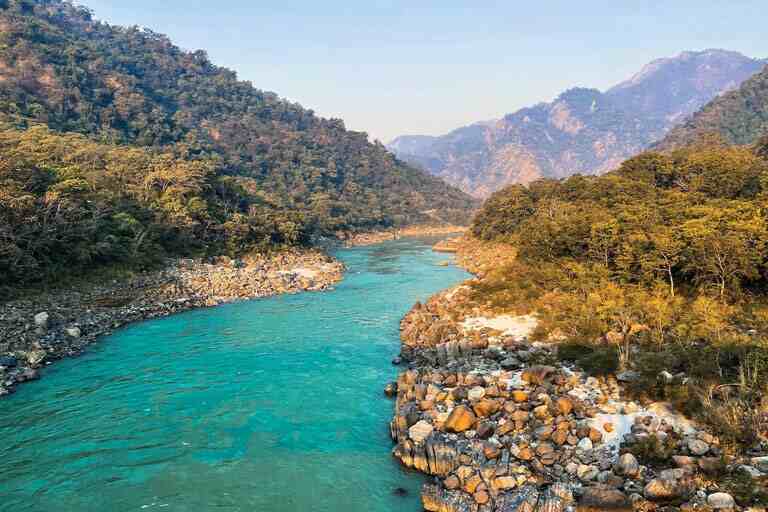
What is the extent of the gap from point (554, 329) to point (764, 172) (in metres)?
21.0

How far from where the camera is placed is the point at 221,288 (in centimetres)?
3098

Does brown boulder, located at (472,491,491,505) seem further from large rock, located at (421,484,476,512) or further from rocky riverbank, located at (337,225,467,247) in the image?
rocky riverbank, located at (337,225,467,247)

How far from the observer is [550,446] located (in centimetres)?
1001

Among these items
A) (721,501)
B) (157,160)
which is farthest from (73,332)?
(157,160)

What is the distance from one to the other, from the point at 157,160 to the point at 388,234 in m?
50.0

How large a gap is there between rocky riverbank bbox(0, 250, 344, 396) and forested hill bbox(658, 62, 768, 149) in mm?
82832

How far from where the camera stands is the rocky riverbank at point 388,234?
78.2m

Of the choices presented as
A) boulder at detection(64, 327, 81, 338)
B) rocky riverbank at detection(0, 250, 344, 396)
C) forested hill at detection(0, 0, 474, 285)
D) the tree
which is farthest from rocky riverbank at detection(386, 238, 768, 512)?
forested hill at detection(0, 0, 474, 285)

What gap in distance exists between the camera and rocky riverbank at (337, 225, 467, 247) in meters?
78.2

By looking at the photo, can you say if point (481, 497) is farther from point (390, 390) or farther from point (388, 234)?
point (388, 234)

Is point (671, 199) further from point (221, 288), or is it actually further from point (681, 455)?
point (221, 288)

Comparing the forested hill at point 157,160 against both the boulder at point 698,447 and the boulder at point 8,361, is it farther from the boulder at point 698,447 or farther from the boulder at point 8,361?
the boulder at point 698,447

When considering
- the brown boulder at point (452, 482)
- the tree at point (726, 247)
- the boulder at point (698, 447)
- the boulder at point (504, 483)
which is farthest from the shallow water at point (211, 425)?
the tree at point (726, 247)

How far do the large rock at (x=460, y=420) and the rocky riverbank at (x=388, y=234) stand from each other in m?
63.0
